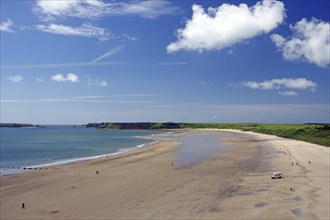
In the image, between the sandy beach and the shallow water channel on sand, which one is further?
the shallow water channel on sand

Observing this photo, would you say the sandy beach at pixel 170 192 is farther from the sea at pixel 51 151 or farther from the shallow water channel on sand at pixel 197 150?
the sea at pixel 51 151

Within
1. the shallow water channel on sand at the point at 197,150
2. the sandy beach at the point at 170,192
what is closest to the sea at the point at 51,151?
the sandy beach at the point at 170,192

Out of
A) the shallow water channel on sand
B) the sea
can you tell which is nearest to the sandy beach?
the shallow water channel on sand

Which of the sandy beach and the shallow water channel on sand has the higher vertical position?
the shallow water channel on sand

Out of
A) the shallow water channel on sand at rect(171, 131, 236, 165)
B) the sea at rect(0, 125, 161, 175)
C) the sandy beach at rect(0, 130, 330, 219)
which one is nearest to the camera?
the sandy beach at rect(0, 130, 330, 219)

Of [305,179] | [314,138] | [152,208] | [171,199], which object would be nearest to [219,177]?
[305,179]

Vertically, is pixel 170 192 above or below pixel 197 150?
below

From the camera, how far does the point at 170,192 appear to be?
27609 millimetres

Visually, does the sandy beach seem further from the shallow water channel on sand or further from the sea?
the sea

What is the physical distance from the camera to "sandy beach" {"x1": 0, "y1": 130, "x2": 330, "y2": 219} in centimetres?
2180

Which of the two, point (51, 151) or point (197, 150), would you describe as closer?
point (197, 150)

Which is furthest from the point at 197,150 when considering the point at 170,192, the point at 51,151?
the point at 170,192

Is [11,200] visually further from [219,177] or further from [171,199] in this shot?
[219,177]

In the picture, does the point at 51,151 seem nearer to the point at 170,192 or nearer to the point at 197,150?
the point at 197,150
